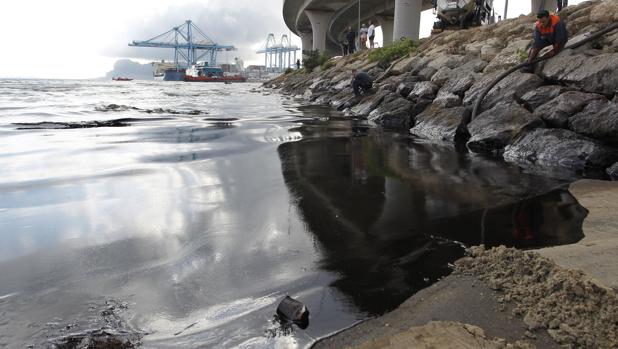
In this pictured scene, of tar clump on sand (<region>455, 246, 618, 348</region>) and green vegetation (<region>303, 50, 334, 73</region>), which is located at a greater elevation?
green vegetation (<region>303, 50, 334, 73</region>)

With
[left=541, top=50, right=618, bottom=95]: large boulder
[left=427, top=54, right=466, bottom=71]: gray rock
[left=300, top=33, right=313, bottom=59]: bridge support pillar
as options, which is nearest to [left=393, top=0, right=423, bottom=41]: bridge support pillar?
[left=427, top=54, right=466, bottom=71]: gray rock

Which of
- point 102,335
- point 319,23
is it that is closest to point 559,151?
point 102,335

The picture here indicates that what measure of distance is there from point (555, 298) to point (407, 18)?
79.2 ft

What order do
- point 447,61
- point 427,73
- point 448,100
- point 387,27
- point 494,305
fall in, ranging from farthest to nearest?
point 387,27 → point 427,73 → point 447,61 → point 448,100 → point 494,305

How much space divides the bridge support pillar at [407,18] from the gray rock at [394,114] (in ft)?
41.3

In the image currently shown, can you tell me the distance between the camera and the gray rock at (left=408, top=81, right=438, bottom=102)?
11.7m

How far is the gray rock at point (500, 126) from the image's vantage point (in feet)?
25.1

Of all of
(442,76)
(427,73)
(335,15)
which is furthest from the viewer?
(335,15)

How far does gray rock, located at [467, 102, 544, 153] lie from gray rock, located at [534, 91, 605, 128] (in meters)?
0.17

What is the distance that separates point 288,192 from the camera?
5.28 m

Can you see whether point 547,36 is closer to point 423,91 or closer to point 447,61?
point 423,91

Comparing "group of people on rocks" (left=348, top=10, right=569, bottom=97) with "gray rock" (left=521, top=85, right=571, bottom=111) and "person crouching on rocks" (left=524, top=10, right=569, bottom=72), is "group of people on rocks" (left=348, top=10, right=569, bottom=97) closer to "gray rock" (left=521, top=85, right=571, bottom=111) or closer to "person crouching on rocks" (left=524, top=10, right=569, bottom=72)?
"person crouching on rocks" (left=524, top=10, right=569, bottom=72)

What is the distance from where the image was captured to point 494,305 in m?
2.51

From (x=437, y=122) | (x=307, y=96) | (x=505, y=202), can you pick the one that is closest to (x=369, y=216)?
(x=505, y=202)
